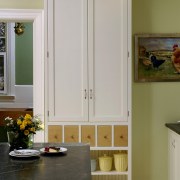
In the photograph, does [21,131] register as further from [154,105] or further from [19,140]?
[154,105]

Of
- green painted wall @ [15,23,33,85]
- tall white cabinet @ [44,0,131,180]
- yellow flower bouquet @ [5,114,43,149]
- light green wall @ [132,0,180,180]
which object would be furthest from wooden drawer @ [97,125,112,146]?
green painted wall @ [15,23,33,85]

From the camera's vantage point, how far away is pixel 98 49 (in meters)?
3.76

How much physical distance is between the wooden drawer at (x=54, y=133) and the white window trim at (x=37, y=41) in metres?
0.28

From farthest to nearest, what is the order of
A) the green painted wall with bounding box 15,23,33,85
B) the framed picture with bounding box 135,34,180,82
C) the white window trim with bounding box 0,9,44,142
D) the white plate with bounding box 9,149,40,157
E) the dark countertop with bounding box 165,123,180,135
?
the green painted wall with bounding box 15,23,33,85, the framed picture with bounding box 135,34,180,82, the white window trim with bounding box 0,9,44,142, the dark countertop with bounding box 165,123,180,135, the white plate with bounding box 9,149,40,157

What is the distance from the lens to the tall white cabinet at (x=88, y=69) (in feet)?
12.3

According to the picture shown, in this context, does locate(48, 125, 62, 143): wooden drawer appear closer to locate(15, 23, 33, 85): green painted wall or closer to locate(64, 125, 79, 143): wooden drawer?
locate(64, 125, 79, 143): wooden drawer

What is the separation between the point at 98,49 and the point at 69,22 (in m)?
0.38

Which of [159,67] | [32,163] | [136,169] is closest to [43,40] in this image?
[159,67]

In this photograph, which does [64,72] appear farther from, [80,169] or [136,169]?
[80,169]

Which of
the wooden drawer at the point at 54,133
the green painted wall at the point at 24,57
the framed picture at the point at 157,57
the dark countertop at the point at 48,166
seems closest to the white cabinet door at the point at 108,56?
the wooden drawer at the point at 54,133

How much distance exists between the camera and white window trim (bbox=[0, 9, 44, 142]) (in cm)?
403

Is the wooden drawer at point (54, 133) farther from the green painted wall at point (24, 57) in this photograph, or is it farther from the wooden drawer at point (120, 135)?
the green painted wall at point (24, 57)

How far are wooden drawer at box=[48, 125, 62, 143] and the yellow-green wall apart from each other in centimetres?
88

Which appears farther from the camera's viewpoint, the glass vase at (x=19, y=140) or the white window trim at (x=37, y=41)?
the white window trim at (x=37, y=41)
